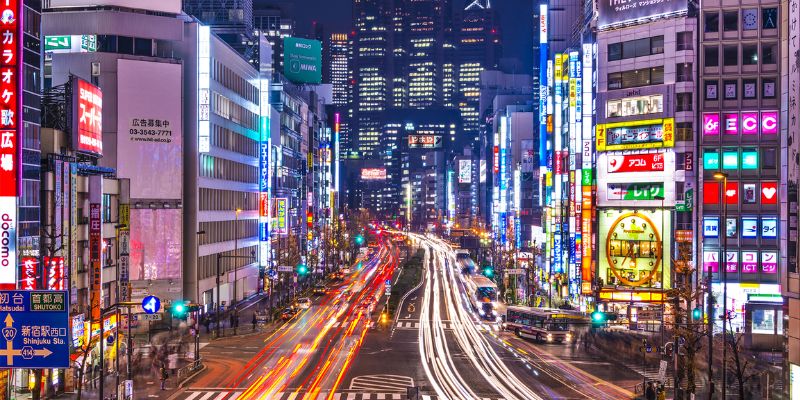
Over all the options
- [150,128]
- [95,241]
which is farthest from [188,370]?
[150,128]

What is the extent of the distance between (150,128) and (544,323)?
3865 centimetres

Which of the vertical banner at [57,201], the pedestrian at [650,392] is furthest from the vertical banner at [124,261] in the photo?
the pedestrian at [650,392]

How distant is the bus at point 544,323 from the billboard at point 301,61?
273 ft

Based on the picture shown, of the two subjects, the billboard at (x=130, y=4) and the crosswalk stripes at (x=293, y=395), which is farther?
the billboard at (x=130, y=4)

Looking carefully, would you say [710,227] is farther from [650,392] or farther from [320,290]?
[320,290]

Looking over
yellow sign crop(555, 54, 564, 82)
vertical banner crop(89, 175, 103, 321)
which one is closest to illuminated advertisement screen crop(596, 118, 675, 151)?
yellow sign crop(555, 54, 564, 82)

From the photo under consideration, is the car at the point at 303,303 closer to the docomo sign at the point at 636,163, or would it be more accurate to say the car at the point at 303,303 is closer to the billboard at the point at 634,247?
the billboard at the point at 634,247

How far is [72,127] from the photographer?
170 feet

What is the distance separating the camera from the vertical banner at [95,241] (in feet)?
175

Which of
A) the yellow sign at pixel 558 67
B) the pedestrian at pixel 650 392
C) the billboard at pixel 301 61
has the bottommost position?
the pedestrian at pixel 650 392

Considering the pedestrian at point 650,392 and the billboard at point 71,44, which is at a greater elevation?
the billboard at point 71,44

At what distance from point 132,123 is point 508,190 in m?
106

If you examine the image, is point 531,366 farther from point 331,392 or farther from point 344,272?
point 344,272

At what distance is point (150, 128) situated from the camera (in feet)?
260
